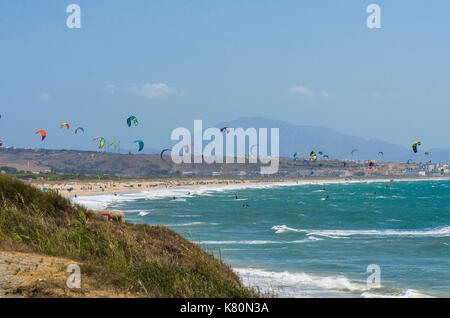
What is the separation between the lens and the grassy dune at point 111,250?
25.3ft

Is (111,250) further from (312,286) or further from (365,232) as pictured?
(365,232)

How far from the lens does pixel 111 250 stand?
32.8 ft

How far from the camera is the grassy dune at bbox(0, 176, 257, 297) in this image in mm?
7703

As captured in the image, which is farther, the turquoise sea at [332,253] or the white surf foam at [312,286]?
the turquoise sea at [332,253]

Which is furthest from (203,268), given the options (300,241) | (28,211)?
(300,241)

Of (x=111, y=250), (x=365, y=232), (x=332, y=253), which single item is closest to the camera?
(x=111, y=250)

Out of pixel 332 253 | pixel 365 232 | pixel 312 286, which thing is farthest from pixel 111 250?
pixel 365 232

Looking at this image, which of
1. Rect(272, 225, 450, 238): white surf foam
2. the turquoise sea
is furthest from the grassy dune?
Rect(272, 225, 450, 238): white surf foam

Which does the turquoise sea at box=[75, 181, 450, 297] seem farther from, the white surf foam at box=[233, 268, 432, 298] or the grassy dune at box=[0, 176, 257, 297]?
the grassy dune at box=[0, 176, 257, 297]

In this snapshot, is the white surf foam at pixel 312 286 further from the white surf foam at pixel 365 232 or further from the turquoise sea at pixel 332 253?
the white surf foam at pixel 365 232

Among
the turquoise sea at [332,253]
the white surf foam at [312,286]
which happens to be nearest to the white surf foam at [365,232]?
the turquoise sea at [332,253]

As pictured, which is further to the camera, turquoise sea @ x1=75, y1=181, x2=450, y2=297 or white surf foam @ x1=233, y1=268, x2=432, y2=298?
turquoise sea @ x1=75, y1=181, x2=450, y2=297

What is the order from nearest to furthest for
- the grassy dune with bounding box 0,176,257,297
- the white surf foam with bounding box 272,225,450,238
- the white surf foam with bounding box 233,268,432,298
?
the grassy dune with bounding box 0,176,257,297 → the white surf foam with bounding box 233,268,432,298 → the white surf foam with bounding box 272,225,450,238
